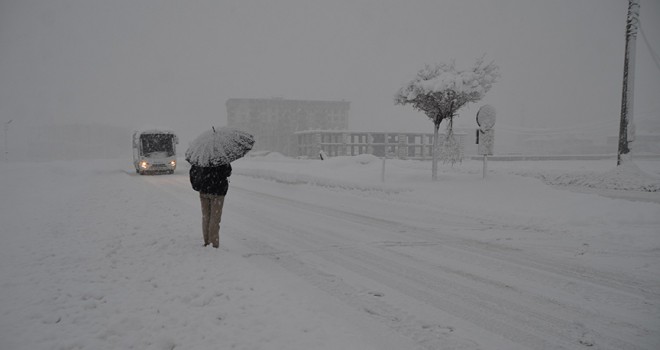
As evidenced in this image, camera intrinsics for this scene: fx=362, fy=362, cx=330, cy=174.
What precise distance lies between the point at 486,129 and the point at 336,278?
1473cm

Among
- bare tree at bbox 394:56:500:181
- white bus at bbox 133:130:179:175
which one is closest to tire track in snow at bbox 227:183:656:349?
bare tree at bbox 394:56:500:181

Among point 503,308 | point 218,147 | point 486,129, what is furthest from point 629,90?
point 218,147

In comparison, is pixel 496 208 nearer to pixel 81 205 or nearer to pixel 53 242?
pixel 53 242

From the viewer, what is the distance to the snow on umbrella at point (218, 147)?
21.8 feet

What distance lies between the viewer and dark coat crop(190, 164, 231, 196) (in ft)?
22.6

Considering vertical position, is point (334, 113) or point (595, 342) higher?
point (334, 113)

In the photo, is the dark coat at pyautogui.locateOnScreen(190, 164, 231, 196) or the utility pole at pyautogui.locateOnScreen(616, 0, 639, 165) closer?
the dark coat at pyautogui.locateOnScreen(190, 164, 231, 196)

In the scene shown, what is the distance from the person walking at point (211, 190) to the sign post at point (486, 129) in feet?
44.7

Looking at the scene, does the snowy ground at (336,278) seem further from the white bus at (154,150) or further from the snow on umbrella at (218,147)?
the white bus at (154,150)

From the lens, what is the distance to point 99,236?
25.9 ft

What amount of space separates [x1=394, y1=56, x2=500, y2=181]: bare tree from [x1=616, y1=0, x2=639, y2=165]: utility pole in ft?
20.2

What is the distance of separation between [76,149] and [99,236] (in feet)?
485

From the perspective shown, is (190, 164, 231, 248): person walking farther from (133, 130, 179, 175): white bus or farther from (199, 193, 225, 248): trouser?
(133, 130, 179, 175): white bus

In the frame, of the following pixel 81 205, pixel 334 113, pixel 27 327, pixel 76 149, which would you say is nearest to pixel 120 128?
pixel 76 149
